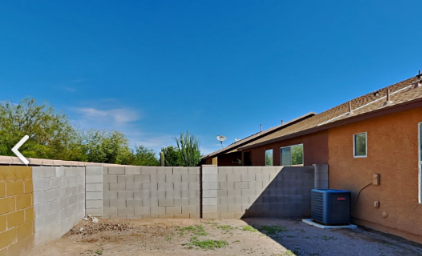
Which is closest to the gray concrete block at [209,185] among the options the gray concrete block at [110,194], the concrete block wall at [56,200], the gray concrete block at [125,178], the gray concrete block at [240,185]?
the gray concrete block at [240,185]

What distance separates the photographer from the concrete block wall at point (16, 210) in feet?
12.2

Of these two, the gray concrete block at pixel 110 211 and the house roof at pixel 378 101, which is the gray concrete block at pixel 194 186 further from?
the house roof at pixel 378 101

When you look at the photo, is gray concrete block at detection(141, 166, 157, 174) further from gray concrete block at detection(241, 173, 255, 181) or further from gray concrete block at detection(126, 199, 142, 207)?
gray concrete block at detection(241, 173, 255, 181)

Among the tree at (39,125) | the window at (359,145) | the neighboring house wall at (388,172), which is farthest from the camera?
the tree at (39,125)

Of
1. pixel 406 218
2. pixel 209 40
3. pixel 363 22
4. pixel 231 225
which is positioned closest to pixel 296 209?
pixel 231 225

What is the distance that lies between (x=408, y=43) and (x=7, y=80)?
764 inches

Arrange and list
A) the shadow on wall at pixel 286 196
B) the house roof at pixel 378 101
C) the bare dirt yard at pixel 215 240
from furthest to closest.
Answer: the shadow on wall at pixel 286 196, the house roof at pixel 378 101, the bare dirt yard at pixel 215 240

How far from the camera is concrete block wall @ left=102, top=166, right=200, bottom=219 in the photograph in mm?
7785

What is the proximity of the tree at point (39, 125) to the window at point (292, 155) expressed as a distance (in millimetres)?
12409

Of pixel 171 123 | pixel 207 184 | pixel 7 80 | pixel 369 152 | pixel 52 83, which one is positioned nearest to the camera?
pixel 369 152

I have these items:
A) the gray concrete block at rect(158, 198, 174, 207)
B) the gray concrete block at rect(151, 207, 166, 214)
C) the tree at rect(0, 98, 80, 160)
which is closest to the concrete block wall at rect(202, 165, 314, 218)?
the gray concrete block at rect(158, 198, 174, 207)

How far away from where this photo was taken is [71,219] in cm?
645

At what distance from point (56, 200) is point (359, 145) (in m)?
7.20

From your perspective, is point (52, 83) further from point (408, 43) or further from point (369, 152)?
point (408, 43)
